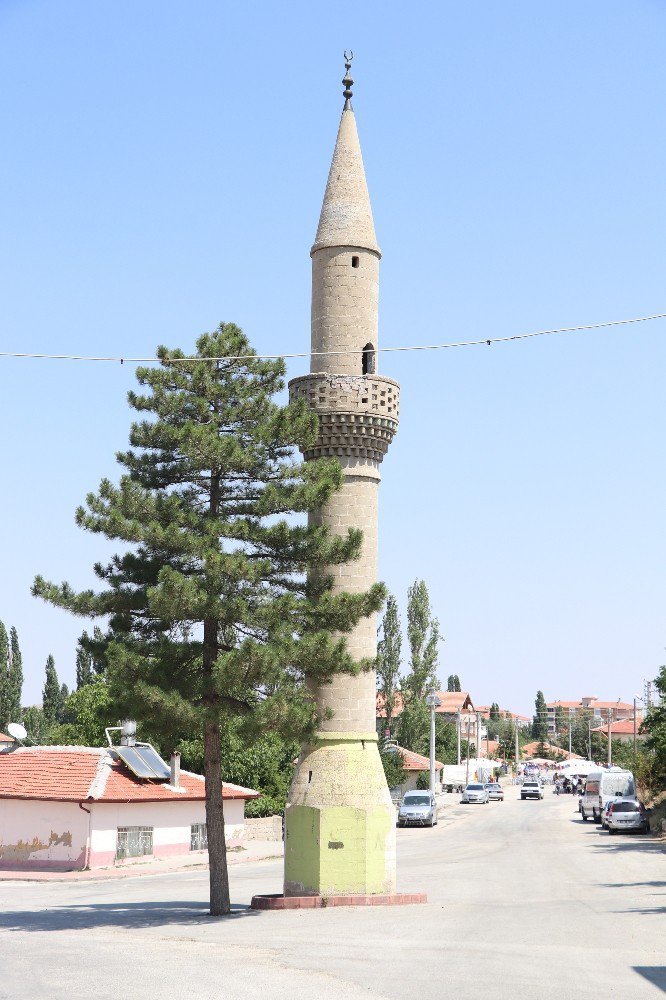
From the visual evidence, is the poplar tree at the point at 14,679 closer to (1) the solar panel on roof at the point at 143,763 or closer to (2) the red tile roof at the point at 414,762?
(2) the red tile roof at the point at 414,762

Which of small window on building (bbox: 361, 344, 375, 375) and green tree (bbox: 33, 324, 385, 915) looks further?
small window on building (bbox: 361, 344, 375, 375)

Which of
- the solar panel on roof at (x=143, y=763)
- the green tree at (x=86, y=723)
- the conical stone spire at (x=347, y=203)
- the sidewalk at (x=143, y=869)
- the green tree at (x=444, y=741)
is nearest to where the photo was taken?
the conical stone spire at (x=347, y=203)

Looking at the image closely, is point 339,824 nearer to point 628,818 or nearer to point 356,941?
point 356,941

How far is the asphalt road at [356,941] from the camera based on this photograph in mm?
13688

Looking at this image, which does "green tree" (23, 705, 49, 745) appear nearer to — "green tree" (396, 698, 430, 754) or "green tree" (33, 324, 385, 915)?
"green tree" (396, 698, 430, 754)

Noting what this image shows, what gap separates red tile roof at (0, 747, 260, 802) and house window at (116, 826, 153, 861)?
3.44 ft

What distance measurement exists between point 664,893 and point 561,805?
56607mm

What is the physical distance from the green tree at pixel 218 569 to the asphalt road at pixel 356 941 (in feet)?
10.9

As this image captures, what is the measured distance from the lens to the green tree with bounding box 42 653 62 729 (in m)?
98.2

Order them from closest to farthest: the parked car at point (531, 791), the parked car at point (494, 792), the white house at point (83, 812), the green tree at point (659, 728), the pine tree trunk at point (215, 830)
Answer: the pine tree trunk at point (215, 830) → the white house at point (83, 812) → the green tree at point (659, 728) → the parked car at point (494, 792) → the parked car at point (531, 791)

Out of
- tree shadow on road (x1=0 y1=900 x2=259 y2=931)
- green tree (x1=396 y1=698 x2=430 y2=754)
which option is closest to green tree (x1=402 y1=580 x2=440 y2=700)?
green tree (x1=396 y1=698 x2=430 y2=754)

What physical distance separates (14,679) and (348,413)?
6734cm

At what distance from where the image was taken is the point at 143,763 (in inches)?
1528

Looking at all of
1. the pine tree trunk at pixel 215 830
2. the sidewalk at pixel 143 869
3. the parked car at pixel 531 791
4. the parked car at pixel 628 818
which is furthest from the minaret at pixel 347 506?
the parked car at pixel 531 791
